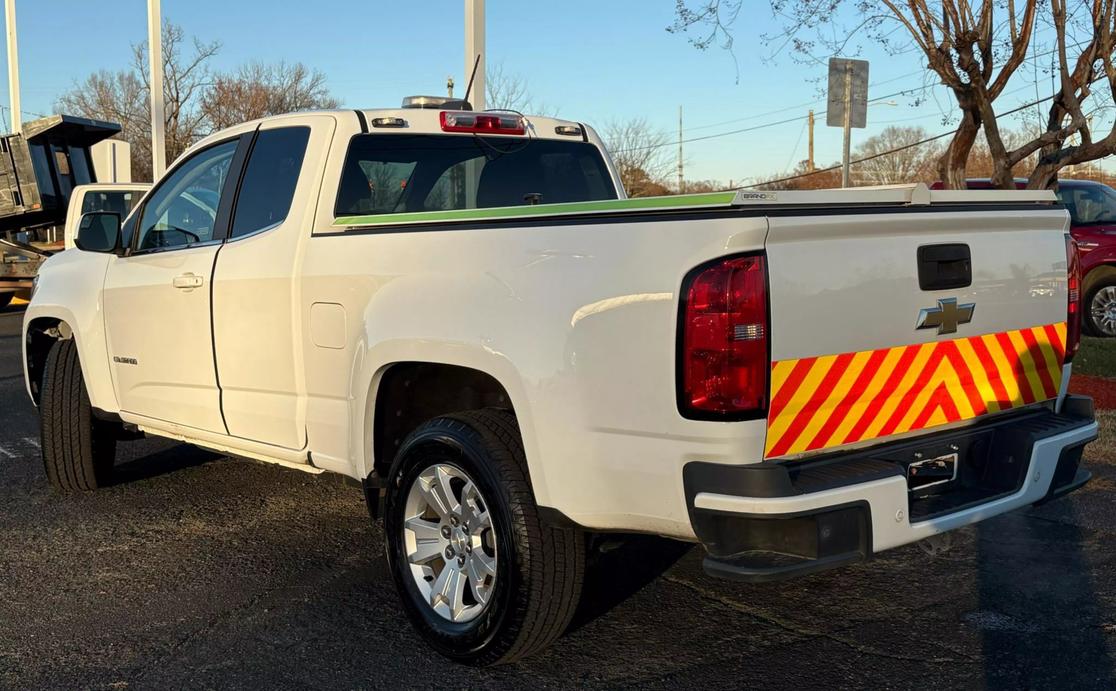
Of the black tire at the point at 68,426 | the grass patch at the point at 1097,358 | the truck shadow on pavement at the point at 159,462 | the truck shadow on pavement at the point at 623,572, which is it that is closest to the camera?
Answer: the truck shadow on pavement at the point at 623,572

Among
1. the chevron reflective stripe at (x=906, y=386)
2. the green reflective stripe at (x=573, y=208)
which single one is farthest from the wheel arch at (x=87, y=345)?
the chevron reflective stripe at (x=906, y=386)

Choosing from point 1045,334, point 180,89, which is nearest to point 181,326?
point 1045,334

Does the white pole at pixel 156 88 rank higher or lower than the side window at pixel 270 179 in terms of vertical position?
higher

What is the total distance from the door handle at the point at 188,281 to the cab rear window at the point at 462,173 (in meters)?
0.84

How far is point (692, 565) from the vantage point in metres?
4.62

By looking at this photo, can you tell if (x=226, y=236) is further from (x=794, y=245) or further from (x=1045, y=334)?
(x=1045, y=334)

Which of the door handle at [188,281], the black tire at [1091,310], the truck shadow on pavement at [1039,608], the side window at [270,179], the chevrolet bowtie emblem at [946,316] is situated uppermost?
the side window at [270,179]

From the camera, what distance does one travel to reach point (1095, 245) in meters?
12.2

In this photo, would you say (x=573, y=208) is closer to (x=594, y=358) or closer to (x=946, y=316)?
(x=594, y=358)

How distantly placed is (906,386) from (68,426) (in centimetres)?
442

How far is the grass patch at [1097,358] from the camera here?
904 cm

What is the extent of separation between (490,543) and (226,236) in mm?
2052

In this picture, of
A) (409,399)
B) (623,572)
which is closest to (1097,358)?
(623,572)

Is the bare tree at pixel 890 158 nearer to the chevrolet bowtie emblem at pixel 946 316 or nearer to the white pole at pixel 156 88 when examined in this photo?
the white pole at pixel 156 88
